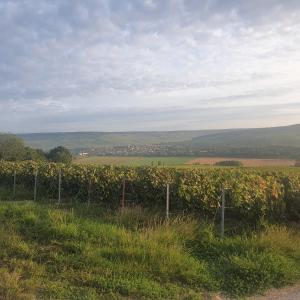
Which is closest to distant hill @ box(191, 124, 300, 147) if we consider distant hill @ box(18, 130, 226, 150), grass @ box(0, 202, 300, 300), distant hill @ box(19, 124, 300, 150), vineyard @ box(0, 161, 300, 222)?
distant hill @ box(19, 124, 300, 150)

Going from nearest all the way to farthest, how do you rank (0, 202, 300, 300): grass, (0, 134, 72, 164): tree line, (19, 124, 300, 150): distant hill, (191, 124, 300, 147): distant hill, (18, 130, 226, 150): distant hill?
(0, 202, 300, 300): grass, (0, 134, 72, 164): tree line, (191, 124, 300, 147): distant hill, (19, 124, 300, 150): distant hill, (18, 130, 226, 150): distant hill

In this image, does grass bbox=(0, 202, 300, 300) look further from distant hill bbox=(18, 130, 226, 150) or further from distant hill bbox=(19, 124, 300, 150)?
distant hill bbox=(18, 130, 226, 150)

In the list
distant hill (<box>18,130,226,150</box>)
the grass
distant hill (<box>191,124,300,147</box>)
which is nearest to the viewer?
the grass

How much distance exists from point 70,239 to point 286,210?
17.1ft

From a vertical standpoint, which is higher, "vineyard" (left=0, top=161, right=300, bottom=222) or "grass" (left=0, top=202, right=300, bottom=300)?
"vineyard" (left=0, top=161, right=300, bottom=222)

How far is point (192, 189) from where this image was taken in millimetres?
11156

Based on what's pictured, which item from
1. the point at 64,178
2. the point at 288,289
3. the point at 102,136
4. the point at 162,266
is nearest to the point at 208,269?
the point at 162,266

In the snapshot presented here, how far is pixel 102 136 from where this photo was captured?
167m

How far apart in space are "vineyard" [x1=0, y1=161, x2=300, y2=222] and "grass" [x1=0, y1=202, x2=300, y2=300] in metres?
1.07

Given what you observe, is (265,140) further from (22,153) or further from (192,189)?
(192,189)

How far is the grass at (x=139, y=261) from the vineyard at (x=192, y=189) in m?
1.07

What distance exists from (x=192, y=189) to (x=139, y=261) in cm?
444

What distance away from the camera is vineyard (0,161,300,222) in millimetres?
10180

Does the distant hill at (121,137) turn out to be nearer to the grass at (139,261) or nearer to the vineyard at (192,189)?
the vineyard at (192,189)
